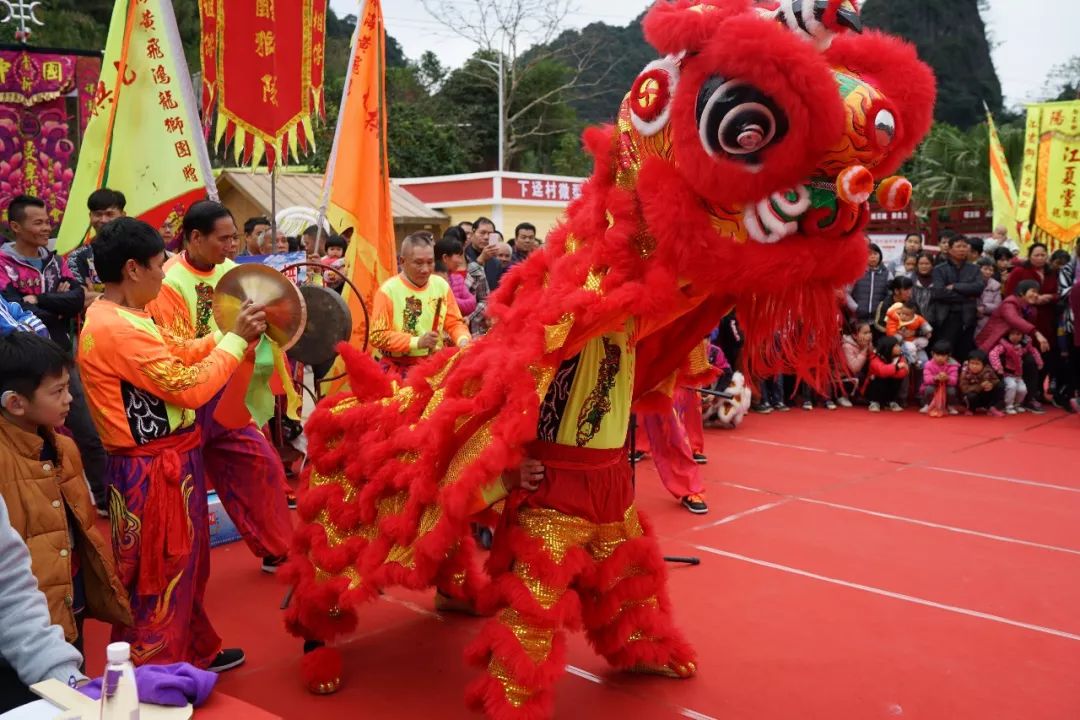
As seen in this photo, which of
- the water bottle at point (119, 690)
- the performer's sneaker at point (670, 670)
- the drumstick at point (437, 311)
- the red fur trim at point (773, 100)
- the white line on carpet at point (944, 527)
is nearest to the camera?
the water bottle at point (119, 690)

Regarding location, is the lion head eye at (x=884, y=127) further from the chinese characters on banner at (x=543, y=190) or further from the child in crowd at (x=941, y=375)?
the chinese characters on banner at (x=543, y=190)

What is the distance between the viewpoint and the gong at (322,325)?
3229 mm

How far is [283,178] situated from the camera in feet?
60.2

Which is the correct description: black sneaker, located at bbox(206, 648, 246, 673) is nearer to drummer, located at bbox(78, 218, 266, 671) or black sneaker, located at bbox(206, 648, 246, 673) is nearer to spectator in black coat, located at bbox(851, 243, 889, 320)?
drummer, located at bbox(78, 218, 266, 671)

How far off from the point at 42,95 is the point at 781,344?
6782 millimetres

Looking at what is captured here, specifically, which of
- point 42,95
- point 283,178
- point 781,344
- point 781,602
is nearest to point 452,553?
point 781,344

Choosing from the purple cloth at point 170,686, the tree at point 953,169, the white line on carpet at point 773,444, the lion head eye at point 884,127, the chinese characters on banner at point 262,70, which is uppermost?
the tree at point 953,169

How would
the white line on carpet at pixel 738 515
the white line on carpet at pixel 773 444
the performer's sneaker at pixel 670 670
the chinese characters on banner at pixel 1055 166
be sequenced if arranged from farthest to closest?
the chinese characters on banner at pixel 1055 166 < the white line on carpet at pixel 773 444 < the white line on carpet at pixel 738 515 < the performer's sneaker at pixel 670 670

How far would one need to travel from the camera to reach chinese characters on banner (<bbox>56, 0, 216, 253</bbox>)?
14.7ft

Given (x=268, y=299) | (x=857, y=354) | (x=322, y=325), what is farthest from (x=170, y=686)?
(x=857, y=354)

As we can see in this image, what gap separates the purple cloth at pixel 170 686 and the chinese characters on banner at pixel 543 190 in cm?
1879

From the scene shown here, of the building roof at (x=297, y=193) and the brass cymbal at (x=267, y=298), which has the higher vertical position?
the building roof at (x=297, y=193)

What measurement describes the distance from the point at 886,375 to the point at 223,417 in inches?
293

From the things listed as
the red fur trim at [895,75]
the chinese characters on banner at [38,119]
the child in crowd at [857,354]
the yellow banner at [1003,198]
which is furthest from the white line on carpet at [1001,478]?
the yellow banner at [1003,198]
